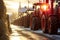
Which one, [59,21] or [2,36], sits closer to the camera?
[2,36]

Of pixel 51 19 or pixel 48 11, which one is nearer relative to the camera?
pixel 51 19

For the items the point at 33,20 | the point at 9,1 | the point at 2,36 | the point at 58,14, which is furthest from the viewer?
the point at 9,1

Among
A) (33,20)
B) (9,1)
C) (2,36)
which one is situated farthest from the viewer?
(9,1)

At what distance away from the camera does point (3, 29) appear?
11211mm

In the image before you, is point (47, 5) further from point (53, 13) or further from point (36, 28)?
point (36, 28)

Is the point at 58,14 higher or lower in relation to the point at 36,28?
higher

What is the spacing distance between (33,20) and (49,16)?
23.8ft

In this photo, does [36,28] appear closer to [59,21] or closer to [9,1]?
[59,21]

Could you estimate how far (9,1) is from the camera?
7544 centimetres

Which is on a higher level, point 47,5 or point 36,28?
point 47,5

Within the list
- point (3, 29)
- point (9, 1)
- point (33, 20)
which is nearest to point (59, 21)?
point (33, 20)

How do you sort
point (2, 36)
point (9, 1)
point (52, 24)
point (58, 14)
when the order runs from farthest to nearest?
point (9, 1)
point (58, 14)
point (52, 24)
point (2, 36)

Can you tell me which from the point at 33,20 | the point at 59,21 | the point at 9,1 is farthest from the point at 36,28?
the point at 9,1

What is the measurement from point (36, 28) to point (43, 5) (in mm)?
5490
